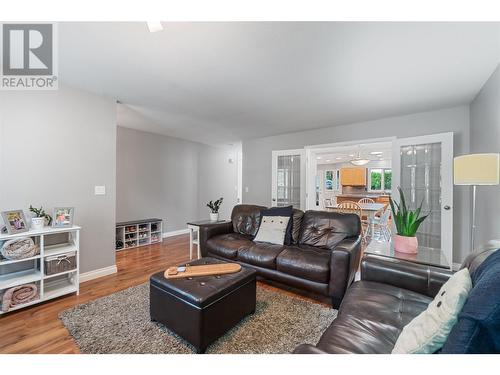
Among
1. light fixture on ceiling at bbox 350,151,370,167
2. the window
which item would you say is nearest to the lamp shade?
light fixture on ceiling at bbox 350,151,370,167

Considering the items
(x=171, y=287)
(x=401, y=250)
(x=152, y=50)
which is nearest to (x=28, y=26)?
(x=152, y=50)

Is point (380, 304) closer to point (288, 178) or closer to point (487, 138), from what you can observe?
point (487, 138)

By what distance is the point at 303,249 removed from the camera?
253 cm

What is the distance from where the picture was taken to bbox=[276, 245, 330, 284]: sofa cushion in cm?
214

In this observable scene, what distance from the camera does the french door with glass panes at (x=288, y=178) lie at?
15.6 ft

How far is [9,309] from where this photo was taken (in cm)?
195

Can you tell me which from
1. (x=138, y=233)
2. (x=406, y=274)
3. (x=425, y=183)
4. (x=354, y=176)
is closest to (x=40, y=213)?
(x=138, y=233)

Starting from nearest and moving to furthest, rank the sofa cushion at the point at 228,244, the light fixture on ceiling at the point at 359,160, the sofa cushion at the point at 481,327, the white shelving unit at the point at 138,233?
the sofa cushion at the point at 481,327 < the sofa cushion at the point at 228,244 < the white shelving unit at the point at 138,233 < the light fixture on ceiling at the point at 359,160

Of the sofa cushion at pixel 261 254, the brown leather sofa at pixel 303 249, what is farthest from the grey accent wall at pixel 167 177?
the sofa cushion at pixel 261 254

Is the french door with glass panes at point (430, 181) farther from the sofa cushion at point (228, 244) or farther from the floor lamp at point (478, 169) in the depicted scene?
the sofa cushion at point (228, 244)

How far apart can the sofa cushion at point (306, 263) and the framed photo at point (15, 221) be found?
101 inches

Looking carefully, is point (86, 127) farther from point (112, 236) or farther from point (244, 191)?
point (244, 191)

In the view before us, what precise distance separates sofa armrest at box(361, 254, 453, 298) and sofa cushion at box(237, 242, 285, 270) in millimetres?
950

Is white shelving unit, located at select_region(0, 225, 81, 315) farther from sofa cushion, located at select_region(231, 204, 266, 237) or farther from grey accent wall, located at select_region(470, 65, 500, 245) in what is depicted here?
grey accent wall, located at select_region(470, 65, 500, 245)
